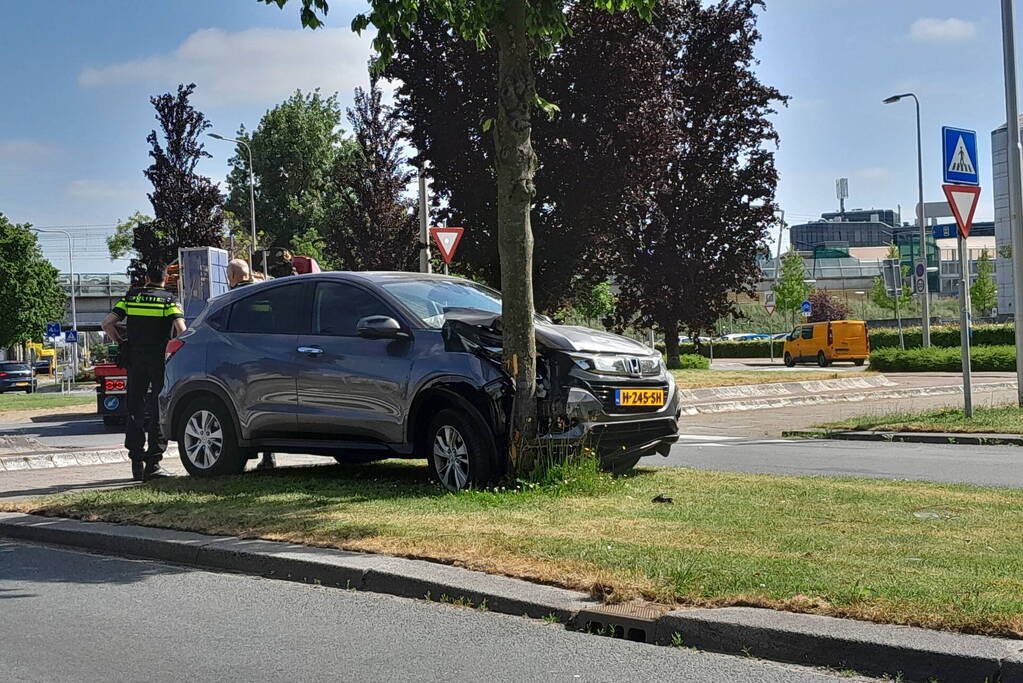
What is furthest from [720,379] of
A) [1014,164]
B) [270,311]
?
[270,311]

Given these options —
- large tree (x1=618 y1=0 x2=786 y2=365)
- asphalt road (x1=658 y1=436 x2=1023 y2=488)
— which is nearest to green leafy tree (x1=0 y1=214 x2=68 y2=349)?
large tree (x1=618 y1=0 x2=786 y2=365)

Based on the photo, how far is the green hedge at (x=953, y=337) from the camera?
43875 millimetres

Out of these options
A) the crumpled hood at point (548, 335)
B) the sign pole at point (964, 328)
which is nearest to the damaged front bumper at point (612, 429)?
the crumpled hood at point (548, 335)

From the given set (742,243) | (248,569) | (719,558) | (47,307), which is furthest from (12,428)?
(47,307)

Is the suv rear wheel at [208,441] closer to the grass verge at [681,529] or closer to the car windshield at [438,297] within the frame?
the grass verge at [681,529]

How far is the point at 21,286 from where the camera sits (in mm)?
75625

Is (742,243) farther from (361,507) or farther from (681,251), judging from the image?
(361,507)

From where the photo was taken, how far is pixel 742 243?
117 feet

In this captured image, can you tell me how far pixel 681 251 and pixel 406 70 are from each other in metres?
12.8

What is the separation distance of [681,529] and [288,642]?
8.71ft

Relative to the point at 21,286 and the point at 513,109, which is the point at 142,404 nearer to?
the point at 513,109

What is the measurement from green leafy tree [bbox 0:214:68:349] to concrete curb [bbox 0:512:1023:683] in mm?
73907

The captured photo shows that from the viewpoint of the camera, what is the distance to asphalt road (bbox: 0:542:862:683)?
15.3 ft

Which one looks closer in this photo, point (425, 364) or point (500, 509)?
point (500, 509)
